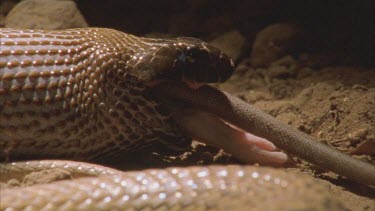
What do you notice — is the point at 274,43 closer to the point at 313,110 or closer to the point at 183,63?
the point at 313,110

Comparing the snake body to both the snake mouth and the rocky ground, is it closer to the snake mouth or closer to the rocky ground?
the snake mouth

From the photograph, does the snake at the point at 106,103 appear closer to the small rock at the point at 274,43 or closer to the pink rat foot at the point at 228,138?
the pink rat foot at the point at 228,138

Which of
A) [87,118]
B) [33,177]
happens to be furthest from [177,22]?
[33,177]

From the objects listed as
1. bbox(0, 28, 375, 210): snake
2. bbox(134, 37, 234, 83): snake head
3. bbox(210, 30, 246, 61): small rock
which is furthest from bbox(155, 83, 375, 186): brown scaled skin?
bbox(210, 30, 246, 61): small rock

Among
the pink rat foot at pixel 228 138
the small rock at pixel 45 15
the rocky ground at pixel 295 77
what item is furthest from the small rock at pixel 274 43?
the pink rat foot at pixel 228 138

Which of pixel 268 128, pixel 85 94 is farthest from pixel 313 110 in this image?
pixel 85 94

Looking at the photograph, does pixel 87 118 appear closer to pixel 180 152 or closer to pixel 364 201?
pixel 180 152

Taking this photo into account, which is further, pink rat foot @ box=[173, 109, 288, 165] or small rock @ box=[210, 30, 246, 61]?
small rock @ box=[210, 30, 246, 61]
